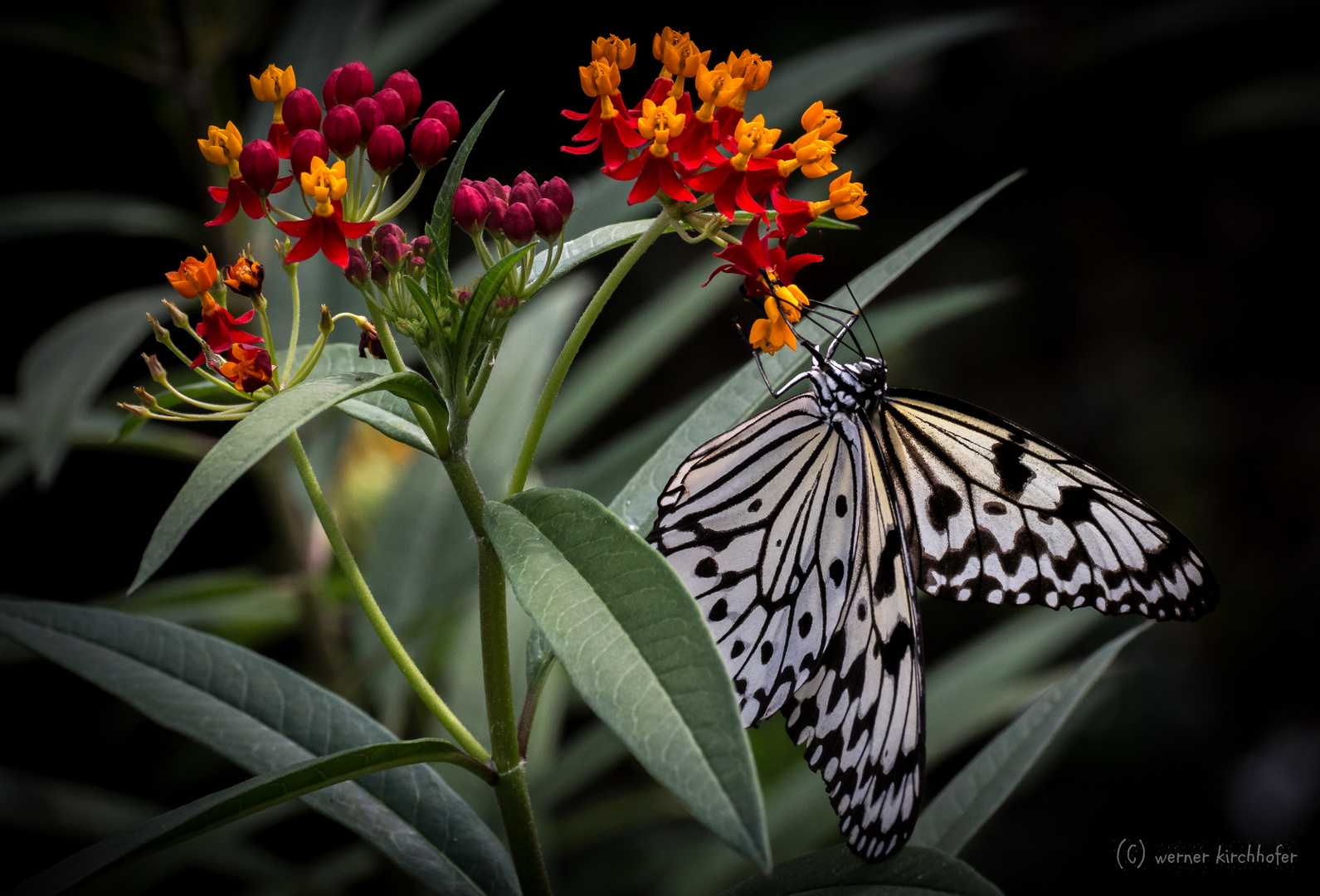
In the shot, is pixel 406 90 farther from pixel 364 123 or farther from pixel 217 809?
pixel 217 809

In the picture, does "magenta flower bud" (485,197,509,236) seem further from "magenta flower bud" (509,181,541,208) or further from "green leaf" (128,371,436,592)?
"green leaf" (128,371,436,592)

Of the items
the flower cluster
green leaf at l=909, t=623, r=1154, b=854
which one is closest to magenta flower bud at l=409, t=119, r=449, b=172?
the flower cluster

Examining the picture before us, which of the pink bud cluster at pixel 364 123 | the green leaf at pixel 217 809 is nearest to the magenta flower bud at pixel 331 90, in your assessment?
the pink bud cluster at pixel 364 123

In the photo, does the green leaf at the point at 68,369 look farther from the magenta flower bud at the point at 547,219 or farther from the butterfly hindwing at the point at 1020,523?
the butterfly hindwing at the point at 1020,523

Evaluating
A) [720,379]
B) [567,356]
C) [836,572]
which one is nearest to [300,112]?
[567,356]

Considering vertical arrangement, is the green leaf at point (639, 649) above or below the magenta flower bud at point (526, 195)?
below

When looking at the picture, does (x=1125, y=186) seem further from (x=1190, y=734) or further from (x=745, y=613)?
(x=745, y=613)

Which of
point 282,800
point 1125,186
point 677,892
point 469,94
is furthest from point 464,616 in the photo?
point 1125,186
